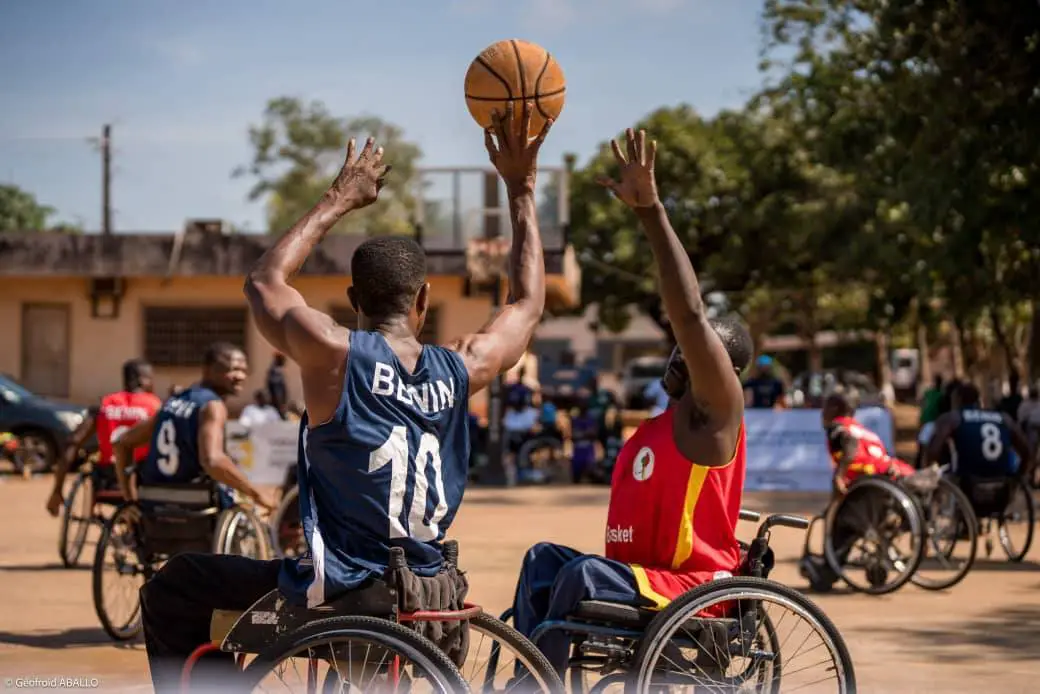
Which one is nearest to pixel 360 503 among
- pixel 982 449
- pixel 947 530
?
pixel 947 530

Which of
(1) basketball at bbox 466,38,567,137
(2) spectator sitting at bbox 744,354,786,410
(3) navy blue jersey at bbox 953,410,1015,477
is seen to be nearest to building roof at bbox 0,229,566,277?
(2) spectator sitting at bbox 744,354,786,410

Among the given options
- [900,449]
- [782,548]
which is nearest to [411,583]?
[782,548]

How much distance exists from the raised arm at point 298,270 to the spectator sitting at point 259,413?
1515 centimetres

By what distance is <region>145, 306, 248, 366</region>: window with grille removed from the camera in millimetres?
29844

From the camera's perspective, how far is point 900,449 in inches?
A: 1266

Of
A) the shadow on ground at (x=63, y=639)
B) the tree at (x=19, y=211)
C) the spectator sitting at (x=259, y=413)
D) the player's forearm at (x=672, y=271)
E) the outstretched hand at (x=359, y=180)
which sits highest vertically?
the tree at (x=19, y=211)

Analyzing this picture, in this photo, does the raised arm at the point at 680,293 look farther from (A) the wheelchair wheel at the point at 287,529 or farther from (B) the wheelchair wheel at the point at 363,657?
(A) the wheelchair wheel at the point at 287,529

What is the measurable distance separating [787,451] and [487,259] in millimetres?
6390

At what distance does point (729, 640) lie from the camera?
516 centimetres

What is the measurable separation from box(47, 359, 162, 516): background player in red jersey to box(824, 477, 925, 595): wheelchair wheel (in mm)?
5238

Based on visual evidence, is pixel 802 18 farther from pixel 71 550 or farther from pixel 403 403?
pixel 403 403

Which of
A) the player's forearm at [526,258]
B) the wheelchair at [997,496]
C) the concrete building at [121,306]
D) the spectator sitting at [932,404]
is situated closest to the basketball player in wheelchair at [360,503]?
the player's forearm at [526,258]

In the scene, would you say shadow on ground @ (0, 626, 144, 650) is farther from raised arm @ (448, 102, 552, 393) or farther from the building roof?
the building roof

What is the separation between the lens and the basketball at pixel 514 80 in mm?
6297
